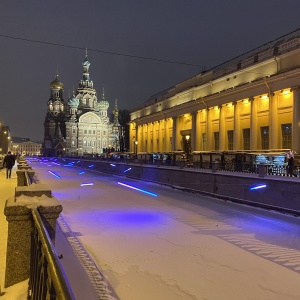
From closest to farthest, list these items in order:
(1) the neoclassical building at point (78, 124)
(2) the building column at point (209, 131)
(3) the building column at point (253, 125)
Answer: (3) the building column at point (253, 125)
(2) the building column at point (209, 131)
(1) the neoclassical building at point (78, 124)

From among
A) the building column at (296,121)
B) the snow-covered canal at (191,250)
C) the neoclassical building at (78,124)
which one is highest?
the neoclassical building at (78,124)

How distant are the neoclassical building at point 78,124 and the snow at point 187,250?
133874mm

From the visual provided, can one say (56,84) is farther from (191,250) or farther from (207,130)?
(191,250)

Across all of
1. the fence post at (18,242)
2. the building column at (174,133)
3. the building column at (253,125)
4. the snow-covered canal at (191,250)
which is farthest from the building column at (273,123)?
the fence post at (18,242)

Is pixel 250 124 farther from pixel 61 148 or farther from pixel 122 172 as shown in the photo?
pixel 61 148

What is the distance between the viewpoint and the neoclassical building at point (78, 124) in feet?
488

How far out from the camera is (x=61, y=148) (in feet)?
488

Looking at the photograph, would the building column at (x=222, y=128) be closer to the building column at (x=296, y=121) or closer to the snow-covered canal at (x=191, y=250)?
the building column at (x=296, y=121)

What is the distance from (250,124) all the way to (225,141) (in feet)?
20.9

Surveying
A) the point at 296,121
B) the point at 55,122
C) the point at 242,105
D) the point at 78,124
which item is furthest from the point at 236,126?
the point at 55,122

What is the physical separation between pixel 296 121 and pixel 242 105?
10.5 metres

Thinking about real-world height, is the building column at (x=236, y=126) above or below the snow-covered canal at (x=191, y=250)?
above

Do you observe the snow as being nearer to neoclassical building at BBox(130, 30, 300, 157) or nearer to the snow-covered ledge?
the snow-covered ledge

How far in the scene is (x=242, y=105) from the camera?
140 feet
